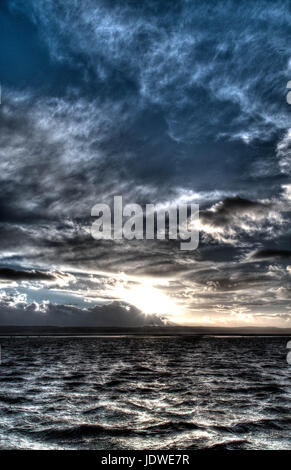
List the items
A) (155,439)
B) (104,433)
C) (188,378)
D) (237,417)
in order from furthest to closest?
(188,378)
(237,417)
(104,433)
(155,439)

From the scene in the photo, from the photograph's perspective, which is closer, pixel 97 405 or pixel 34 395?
pixel 97 405

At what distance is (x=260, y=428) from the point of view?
638 inches

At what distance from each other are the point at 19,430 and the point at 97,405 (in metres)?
6.34

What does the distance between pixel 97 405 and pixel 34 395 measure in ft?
19.8

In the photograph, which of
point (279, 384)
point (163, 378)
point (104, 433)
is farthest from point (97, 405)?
point (279, 384)

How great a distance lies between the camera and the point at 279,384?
98.3 feet

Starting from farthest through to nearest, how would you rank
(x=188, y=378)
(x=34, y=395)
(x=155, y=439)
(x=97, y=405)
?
(x=188, y=378)
(x=34, y=395)
(x=97, y=405)
(x=155, y=439)
